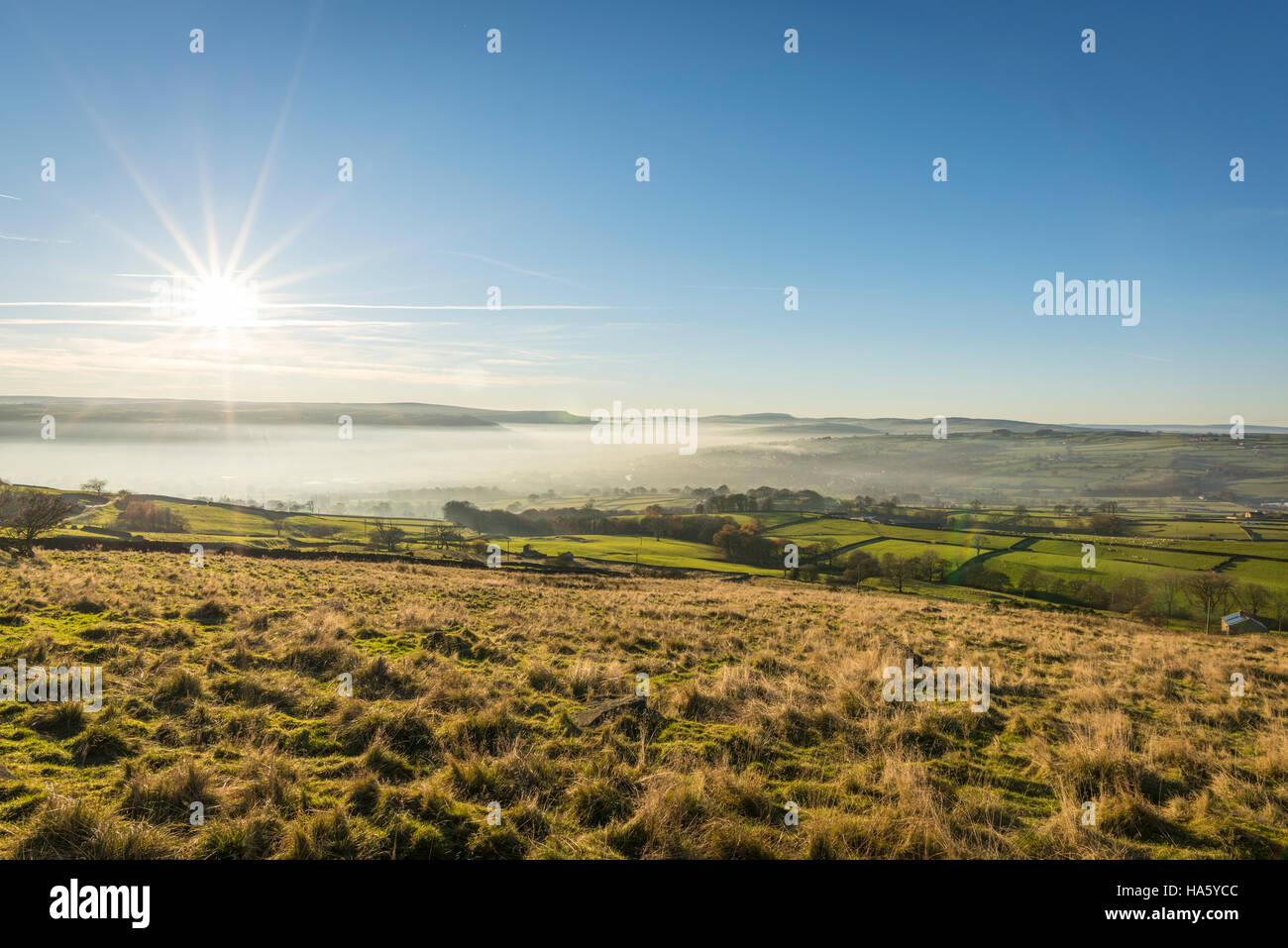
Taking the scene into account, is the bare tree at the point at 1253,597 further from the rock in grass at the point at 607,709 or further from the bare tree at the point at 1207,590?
the rock in grass at the point at 607,709

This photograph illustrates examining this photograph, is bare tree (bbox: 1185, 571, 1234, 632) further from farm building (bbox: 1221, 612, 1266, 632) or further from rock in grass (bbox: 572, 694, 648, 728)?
rock in grass (bbox: 572, 694, 648, 728)

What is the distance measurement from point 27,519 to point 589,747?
27.9 m

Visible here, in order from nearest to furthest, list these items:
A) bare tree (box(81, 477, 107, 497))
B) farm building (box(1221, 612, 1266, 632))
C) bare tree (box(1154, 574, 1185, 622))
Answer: farm building (box(1221, 612, 1266, 632)) → bare tree (box(1154, 574, 1185, 622)) → bare tree (box(81, 477, 107, 497))

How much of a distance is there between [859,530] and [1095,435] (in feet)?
614

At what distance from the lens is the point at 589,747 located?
624 centimetres

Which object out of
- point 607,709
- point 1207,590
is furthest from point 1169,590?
point 607,709

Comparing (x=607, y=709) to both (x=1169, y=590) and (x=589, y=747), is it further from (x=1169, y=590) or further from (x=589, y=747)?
(x=1169, y=590)

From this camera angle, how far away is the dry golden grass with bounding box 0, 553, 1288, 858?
4512mm

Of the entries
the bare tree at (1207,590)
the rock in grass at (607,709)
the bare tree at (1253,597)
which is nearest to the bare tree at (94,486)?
the rock in grass at (607,709)

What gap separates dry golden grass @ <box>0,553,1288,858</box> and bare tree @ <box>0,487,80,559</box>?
12.5 meters

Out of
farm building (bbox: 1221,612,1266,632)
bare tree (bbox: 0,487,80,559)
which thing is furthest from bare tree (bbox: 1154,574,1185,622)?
bare tree (bbox: 0,487,80,559)

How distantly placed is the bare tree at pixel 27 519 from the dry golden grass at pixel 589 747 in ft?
41.0
